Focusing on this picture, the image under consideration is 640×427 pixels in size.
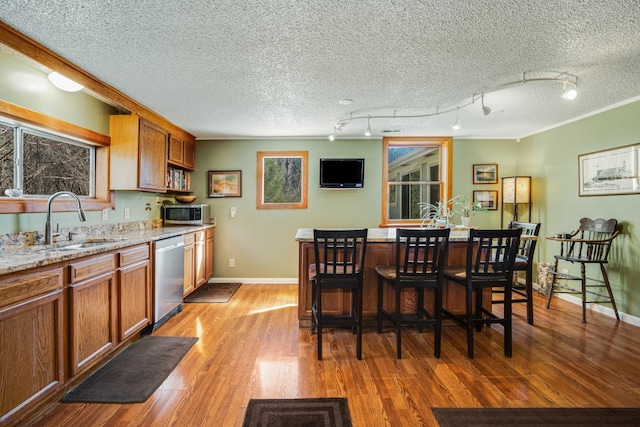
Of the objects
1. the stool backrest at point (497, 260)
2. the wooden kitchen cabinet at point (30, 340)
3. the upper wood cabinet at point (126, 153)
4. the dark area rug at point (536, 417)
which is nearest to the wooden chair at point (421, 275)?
the stool backrest at point (497, 260)

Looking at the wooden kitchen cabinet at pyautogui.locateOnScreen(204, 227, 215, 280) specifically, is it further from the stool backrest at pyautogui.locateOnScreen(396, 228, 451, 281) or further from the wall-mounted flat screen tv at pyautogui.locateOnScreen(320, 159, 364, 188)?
the stool backrest at pyautogui.locateOnScreen(396, 228, 451, 281)

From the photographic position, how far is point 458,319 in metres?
2.59

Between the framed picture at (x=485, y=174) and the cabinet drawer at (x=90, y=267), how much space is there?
16.2 ft

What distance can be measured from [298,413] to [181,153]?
149 inches

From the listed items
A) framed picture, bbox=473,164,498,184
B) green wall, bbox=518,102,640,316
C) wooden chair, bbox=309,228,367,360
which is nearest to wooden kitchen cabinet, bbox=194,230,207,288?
wooden chair, bbox=309,228,367,360

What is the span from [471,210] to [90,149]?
5105 millimetres

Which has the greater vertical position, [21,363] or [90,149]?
[90,149]

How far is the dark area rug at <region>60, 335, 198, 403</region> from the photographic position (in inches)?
78.0

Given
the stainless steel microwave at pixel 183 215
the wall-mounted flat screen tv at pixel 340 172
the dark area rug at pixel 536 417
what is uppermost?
the wall-mounted flat screen tv at pixel 340 172

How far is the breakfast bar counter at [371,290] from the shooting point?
3.08 meters

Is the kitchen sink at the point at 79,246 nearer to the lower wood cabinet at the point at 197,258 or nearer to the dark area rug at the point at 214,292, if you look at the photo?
the lower wood cabinet at the point at 197,258

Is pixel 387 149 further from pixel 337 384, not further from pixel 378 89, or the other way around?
pixel 337 384

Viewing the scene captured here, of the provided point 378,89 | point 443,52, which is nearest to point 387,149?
point 378,89

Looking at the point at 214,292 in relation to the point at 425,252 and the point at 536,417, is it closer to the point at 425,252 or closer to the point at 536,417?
the point at 425,252
